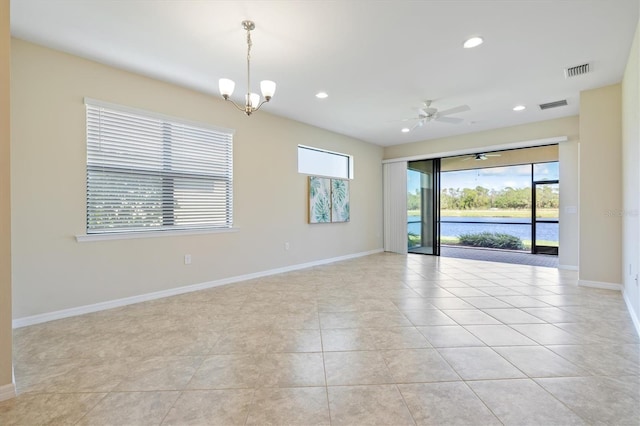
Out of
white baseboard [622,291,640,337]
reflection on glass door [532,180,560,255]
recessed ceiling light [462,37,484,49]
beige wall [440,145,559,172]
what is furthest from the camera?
reflection on glass door [532,180,560,255]

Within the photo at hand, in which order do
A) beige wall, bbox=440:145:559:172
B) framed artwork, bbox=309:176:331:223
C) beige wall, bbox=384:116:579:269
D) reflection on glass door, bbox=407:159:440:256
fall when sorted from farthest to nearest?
beige wall, bbox=440:145:559:172, reflection on glass door, bbox=407:159:440:256, framed artwork, bbox=309:176:331:223, beige wall, bbox=384:116:579:269

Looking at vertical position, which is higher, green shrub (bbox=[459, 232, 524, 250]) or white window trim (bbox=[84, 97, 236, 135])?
white window trim (bbox=[84, 97, 236, 135])

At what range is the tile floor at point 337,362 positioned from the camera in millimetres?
1677

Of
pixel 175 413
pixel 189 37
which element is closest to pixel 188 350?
pixel 175 413

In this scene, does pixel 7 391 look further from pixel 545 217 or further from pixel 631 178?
pixel 545 217

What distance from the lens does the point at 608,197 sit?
4035 mm

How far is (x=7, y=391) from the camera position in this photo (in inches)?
70.4

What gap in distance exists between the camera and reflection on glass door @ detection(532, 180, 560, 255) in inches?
309

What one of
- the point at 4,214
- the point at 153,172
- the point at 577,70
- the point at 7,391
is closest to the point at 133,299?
the point at 153,172

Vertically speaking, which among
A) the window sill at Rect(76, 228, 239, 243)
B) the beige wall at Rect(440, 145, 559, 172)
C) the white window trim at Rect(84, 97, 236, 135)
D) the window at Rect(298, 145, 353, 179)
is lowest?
the window sill at Rect(76, 228, 239, 243)

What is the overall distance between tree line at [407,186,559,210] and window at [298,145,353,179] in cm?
192

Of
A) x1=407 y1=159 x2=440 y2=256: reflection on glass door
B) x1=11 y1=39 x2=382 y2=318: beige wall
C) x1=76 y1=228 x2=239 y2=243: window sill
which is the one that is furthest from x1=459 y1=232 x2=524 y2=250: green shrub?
x1=76 y1=228 x2=239 y2=243: window sill

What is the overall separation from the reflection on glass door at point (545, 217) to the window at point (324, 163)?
544 cm

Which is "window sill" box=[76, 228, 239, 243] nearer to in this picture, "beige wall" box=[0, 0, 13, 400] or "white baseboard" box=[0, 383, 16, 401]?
"beige wall" box=[0, 0, 13, 400]
